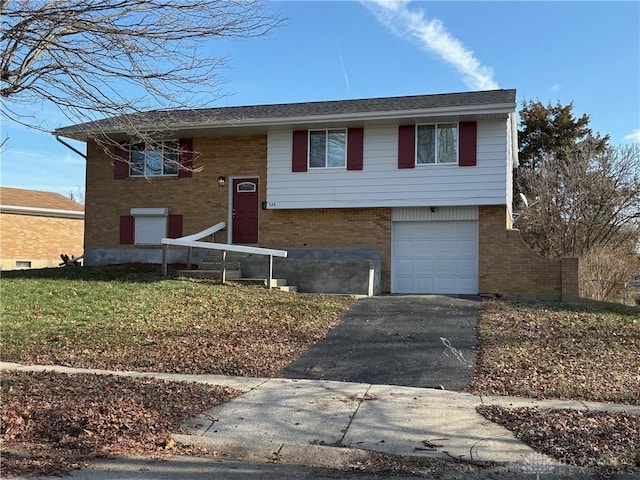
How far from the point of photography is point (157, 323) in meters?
11.1

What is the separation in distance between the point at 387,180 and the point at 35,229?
68.4 ft

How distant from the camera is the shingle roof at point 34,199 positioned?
28.6 m

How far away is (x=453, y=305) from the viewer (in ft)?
44.8

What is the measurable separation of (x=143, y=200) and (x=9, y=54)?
12211 mm

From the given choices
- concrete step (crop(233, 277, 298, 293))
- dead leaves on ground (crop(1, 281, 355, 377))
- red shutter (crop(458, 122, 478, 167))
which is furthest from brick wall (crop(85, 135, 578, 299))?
dead leaves on ground (crop(1, 281, 355, 377))

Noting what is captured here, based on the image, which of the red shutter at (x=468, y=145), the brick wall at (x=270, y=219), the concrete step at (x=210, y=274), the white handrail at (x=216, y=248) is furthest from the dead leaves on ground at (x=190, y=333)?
the red shutter at (x=468, y=145)

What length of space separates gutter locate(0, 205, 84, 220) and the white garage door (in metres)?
20.2

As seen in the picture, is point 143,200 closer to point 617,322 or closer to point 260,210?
point 260,210

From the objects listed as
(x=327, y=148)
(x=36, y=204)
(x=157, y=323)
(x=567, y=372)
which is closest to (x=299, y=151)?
(x=327, y=148)

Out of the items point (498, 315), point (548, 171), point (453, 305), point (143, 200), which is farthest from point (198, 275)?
point (548, 171)

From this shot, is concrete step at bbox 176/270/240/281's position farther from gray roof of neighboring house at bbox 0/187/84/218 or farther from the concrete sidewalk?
gray roof of neighboring house at bbox 0/187/84/218

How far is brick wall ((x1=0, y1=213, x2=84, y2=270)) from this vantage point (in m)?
27.5

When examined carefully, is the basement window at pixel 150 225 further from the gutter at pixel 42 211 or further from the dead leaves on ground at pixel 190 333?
the gutter at pixel 42 211

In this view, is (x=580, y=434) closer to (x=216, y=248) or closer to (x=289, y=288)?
(x=289, y=288)
